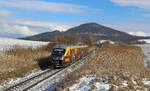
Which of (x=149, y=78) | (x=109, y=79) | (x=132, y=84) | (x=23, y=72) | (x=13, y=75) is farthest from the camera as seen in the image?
(x=23, y=72)

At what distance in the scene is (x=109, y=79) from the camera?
15922 mm

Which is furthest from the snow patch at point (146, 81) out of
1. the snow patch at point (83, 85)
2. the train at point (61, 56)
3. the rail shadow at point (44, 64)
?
the rail shadow at point (44, 64)

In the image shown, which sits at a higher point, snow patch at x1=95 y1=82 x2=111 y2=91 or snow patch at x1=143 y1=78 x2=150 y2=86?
snow patch at x1=95 y1=82 x2=111 y2=91

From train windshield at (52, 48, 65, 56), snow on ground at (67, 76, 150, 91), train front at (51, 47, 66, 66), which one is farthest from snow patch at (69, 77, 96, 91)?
train windshield at (52, 48, 65, 56)

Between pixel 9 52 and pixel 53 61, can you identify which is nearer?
pixel 53 61

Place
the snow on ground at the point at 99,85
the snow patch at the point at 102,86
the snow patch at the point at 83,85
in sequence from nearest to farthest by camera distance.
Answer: the snow patch at the point at 102,86, the snow on ground at the point at 99,85, the snow patch at the point at 83,85

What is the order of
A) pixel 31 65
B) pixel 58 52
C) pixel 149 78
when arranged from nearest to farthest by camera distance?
pixel 149 78
pixel 31 65
pixel 58 52

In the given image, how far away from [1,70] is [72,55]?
13.0 m

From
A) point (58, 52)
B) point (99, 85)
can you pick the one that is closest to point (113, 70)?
point (99, 85)

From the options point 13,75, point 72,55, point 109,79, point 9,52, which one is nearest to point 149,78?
point 109,79

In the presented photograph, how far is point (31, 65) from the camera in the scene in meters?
29.3

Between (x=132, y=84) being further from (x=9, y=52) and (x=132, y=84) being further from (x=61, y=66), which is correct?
(x=9, y=52)

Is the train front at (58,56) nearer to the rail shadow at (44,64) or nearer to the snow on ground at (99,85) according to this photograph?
the rail shadow at (44,64)

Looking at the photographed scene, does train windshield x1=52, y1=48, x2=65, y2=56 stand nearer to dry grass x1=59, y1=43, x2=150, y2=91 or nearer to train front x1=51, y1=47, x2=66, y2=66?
train front x1=51, y1=47, x2=66, y2=66
